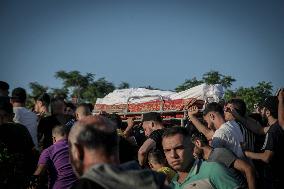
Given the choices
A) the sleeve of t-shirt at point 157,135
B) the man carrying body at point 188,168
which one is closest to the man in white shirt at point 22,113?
the sleeve of t-shirt at point 157,135

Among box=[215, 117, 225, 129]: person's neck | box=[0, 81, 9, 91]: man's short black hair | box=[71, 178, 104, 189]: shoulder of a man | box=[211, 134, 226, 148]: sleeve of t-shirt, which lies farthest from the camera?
box=[0, 81, 9, 91]: man's short black hair

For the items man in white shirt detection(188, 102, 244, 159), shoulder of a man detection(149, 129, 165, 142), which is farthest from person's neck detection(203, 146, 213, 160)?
shoulder of a man detection(149, 129, 165, 142)

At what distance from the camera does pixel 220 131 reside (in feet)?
16.1

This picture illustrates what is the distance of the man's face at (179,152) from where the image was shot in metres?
3.89

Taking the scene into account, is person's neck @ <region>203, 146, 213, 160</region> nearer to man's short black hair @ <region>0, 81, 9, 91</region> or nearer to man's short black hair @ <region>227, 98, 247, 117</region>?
man's short black hair @ <region>227, 98, 247, 117</region>

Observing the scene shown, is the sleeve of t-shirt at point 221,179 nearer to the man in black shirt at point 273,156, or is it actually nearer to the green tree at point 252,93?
the man in black shirt at point 273,156

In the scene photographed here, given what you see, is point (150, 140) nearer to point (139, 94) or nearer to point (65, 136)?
point (65, 136)

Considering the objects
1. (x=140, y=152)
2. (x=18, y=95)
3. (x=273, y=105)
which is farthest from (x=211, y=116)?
(x=18, y=95)

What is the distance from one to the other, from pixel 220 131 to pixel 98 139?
2.89 meters

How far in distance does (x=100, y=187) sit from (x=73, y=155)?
362mm

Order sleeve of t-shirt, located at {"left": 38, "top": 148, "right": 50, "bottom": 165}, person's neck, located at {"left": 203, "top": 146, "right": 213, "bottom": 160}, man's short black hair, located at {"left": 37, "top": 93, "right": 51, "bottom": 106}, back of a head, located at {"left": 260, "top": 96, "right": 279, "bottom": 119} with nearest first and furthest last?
person's neck, located at {"left": 203, "top": 146, "right": 213, "bottom": 160}
sleeve of t-shirt, located at {"left": 38, "top": 148, "right": 50, "bottom": 165}
back of a head, located at {"left": 260, "top": 96, "right": 279, "bottom": 119}
man's short black hair, located at {"left": 37, "top": 93, "right": 51, "bottom": 106}

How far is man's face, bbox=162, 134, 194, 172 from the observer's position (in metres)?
3.89

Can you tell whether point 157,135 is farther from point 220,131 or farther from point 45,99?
point 45,99

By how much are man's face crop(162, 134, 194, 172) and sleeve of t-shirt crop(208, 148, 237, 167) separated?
1.29 feet
